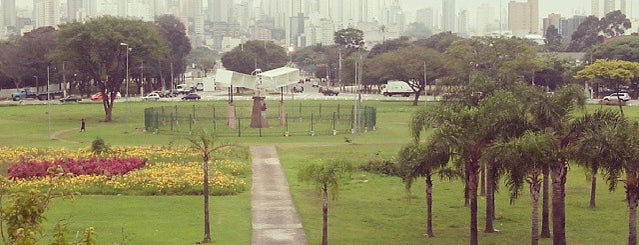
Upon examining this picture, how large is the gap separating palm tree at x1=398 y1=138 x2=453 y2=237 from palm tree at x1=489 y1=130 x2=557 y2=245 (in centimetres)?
238

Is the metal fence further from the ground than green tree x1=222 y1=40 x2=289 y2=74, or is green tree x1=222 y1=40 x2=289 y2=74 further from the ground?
green tree x1=222 y1=40 x2=289 y2=74

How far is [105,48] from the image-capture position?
72.8 m

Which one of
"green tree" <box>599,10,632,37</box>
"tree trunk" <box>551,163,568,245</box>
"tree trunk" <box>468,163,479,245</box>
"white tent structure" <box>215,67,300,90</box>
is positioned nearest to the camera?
"tree trunk" <box>551,163,568,245</box>

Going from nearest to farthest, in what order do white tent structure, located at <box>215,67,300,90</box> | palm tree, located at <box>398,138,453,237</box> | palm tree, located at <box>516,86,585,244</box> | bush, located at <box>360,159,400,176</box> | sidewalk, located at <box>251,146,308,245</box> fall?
1. palm tree, located at <box>516,86,585,244</box>
2. palm tree, located at <box>398,138,453,237</box>
3. sidewalk, located at <box>251,146,308,245</box>
4. bush, located at <box>360,159,400,176</box>
5. white tent structure, located at <box>215,67,300,90</box>

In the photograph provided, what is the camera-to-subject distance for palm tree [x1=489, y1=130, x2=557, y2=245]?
22.9 m

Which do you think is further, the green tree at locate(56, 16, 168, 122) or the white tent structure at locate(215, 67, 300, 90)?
the green tree at locate(56, 16, 168, 122)

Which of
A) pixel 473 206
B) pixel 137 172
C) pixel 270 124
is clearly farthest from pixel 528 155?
pixel 270 124

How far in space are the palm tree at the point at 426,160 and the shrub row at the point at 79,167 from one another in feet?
50.4

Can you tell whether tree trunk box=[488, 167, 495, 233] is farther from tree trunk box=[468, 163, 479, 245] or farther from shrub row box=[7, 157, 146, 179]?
shrub row box=[7, 157, 146, 179]

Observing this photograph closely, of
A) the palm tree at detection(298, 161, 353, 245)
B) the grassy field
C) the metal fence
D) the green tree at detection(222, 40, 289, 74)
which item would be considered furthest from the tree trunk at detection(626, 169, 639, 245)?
the green tree at detection(222, 40, 289, 74)

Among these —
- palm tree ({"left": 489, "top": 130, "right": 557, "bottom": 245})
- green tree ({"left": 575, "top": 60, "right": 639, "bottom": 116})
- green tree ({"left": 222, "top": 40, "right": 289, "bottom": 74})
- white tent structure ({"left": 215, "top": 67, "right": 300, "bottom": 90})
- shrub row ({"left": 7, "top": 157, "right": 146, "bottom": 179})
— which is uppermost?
green tree ({"left": 222, "top": 40, "right": 289, "bottom": 74})

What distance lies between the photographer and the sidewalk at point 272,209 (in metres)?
27.6

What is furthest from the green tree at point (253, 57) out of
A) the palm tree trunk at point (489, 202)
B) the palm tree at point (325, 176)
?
the palm tree at point (325, 176)

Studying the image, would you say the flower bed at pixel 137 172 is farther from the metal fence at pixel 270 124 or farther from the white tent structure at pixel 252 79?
the white tent structure at pixel 252 79
